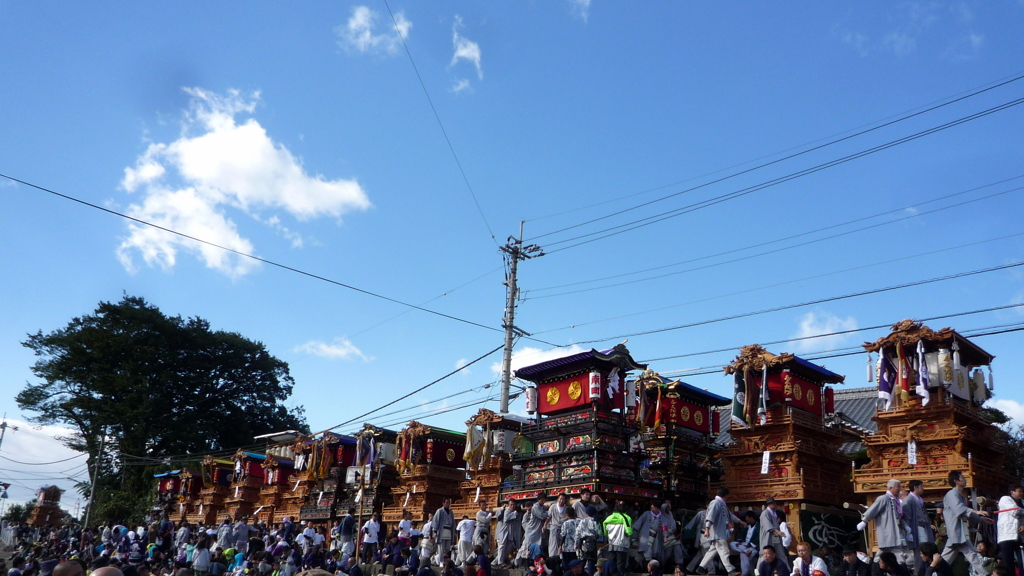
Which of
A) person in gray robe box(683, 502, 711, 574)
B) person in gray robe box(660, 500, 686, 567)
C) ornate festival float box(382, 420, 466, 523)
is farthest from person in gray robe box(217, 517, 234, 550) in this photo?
person in gray robe box(683, 502, 711, 574)

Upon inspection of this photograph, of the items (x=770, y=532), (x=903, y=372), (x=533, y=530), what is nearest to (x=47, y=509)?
(x=533, y=530)

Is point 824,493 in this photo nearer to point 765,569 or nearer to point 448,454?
point 765,569

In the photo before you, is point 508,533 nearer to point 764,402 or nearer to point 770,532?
point 770,532

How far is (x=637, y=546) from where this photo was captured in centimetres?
1964

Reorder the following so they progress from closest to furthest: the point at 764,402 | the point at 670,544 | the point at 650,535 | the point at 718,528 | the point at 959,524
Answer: the point at 959,524
the point at 718,528
the point at 650,535
the point at 670,544
the point at 764,402

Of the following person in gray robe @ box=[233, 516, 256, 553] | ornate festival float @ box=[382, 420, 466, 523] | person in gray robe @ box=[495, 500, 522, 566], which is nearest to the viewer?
person in gray robe @ box=[495, 500, 522, 566]

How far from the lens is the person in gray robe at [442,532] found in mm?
22125

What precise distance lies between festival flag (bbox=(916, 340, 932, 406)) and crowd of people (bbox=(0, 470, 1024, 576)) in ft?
8.56

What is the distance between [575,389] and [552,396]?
1113 millimetres

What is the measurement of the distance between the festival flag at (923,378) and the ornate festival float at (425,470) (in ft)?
56.4

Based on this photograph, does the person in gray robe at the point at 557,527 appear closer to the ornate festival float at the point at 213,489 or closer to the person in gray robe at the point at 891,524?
the person in gray robe at the point at 891,524

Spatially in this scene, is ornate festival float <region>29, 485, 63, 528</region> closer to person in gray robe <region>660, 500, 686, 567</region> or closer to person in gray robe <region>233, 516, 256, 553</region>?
person in gray robe <region>233, 516, 256, 553</region>

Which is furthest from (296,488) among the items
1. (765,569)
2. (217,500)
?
(765,569)

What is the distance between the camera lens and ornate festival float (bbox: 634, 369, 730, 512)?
79.6 feet
